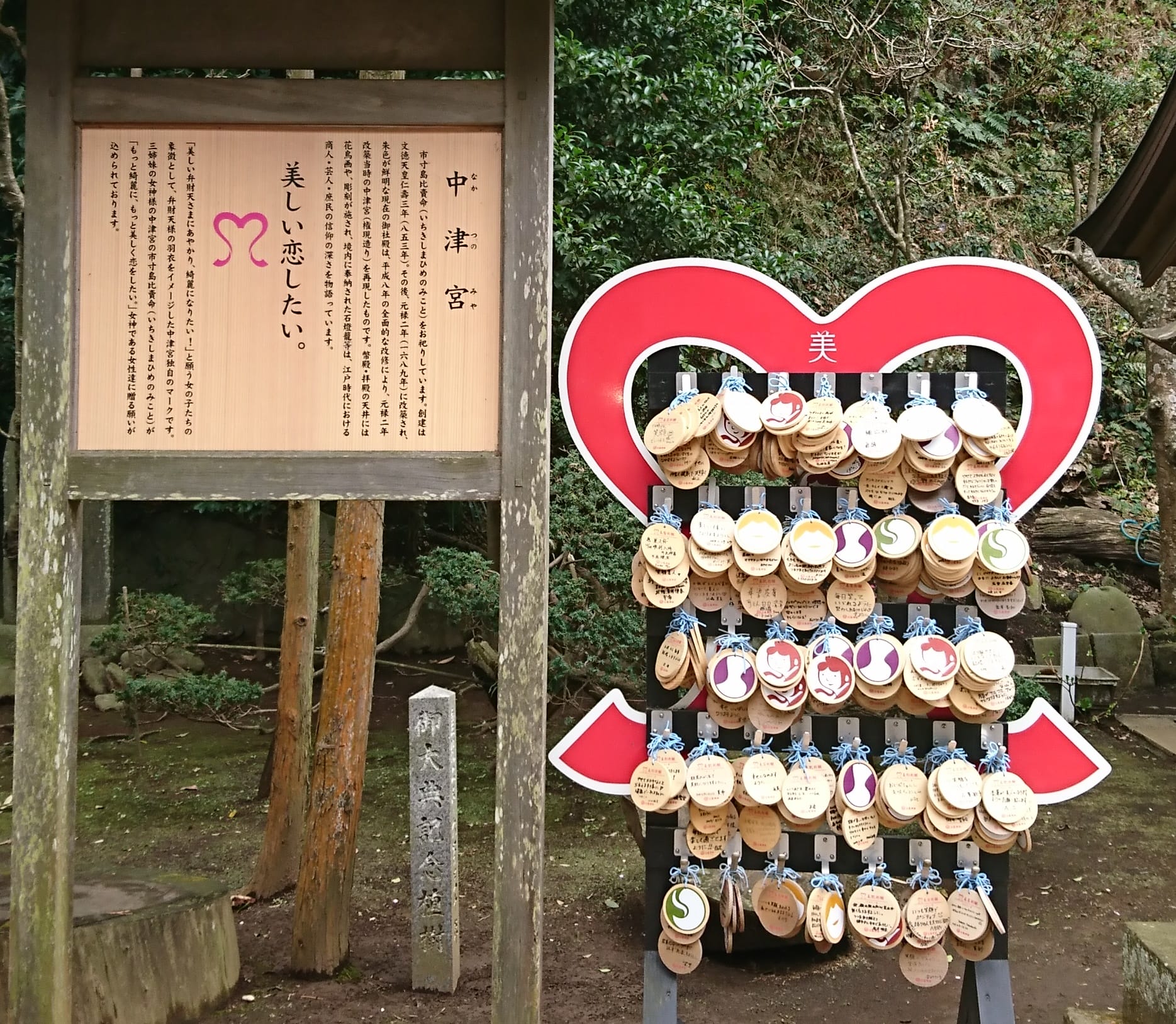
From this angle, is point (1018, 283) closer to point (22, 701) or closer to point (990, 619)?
point (990, 619)

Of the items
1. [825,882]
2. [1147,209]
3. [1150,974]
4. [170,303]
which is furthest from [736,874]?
[1147,209]

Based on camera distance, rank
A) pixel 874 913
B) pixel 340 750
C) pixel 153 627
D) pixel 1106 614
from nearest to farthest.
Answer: pixel 874 913, pixel 340 750, pixel 153 627, pixel 1106 614

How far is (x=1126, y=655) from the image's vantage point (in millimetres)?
9867

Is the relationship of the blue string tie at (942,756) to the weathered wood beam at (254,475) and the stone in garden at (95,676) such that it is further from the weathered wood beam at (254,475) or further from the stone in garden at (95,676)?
the stone in garden at (95,676)

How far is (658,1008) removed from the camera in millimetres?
3439

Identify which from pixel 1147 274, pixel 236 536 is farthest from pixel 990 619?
pixel 236 536

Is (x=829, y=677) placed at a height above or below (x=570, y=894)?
above

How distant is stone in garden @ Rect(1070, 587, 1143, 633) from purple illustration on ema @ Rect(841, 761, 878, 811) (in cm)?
793

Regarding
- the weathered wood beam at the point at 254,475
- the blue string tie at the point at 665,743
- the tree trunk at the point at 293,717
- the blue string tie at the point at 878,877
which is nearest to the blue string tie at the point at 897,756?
the blue string tie at the point at 878,877

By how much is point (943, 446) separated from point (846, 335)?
520 millimetres

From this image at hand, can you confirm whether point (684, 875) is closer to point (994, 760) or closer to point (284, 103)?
point (994, 760)

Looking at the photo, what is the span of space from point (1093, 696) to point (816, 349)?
7184mm

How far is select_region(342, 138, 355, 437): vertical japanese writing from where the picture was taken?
2752 millimetres

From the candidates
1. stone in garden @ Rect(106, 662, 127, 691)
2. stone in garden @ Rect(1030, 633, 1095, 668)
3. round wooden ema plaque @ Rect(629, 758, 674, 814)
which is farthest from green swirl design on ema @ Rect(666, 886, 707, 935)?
stone in garden @ Rect(106, 662, 127, 691)
